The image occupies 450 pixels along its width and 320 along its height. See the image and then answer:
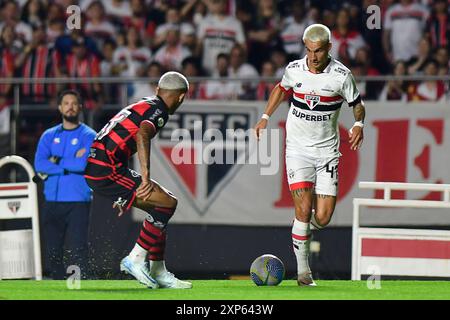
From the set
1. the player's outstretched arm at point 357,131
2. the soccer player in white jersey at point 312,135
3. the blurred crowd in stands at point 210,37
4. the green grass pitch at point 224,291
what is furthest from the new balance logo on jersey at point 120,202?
the blurred crowd in stands at point 210,37

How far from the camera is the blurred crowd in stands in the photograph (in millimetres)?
16750

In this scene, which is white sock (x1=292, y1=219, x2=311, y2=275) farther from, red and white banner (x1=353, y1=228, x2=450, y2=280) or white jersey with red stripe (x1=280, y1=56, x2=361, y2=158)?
red and white banner (x1=353, y1=228, x2=450, y2=280)

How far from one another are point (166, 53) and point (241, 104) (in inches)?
131

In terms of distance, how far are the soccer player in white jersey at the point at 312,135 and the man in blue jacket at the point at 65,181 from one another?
10.1 feet

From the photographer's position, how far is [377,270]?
→ 43.1 ft

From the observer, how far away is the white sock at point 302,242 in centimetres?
1125

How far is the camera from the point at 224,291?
429 inches

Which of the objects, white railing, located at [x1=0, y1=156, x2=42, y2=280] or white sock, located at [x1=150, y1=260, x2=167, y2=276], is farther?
white railing, located at [x1=0, y1=156, x2=42, y2=280]

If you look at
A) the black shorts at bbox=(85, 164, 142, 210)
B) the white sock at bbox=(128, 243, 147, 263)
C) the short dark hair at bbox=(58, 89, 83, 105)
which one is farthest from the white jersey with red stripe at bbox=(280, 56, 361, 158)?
the short dark hair at bbox=(58, 89, 83, 105)

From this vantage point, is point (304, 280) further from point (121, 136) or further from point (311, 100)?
point (121, 136)

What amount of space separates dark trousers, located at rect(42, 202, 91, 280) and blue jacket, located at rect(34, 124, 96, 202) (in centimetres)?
10

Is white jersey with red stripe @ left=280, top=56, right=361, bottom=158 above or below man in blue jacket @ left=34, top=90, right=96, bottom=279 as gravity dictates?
above
